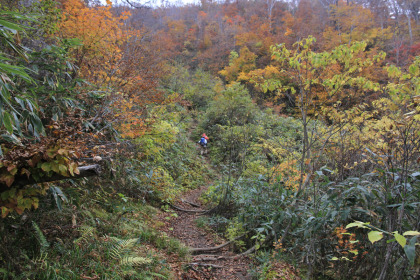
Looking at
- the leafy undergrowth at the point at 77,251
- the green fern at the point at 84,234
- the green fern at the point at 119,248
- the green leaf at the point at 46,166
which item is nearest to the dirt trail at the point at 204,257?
the leafy undergrowth at the point at 77,251

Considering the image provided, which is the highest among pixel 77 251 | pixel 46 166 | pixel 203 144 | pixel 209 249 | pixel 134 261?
pixel 46 166

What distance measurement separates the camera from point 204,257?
416cm

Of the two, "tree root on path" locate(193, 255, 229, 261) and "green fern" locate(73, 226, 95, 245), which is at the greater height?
"green fern" locate(73, 226, 95, 245)

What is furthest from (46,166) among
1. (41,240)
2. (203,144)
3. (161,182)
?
(203,144)

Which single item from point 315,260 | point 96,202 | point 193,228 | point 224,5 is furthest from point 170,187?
point 224,5

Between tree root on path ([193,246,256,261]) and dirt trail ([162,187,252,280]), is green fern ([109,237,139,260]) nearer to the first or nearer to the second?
dirt trail ([162,187,252,280])

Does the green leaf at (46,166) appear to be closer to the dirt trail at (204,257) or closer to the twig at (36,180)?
the twig at (36,180)

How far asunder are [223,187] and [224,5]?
39.1 m

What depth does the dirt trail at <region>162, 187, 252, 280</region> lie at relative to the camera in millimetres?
3627

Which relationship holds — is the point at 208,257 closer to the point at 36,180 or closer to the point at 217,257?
the point at 217,257

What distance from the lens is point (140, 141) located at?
547cm

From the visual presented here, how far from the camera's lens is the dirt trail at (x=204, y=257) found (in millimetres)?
3627

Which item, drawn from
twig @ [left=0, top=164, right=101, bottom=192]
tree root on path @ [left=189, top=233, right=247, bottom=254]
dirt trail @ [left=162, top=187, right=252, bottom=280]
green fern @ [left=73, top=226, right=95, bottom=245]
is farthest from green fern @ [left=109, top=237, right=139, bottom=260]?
tree root on path @ [left=189, top=233, right=247, bottom=254]

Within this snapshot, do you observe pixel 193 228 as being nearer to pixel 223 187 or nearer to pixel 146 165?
pixel 223 187
